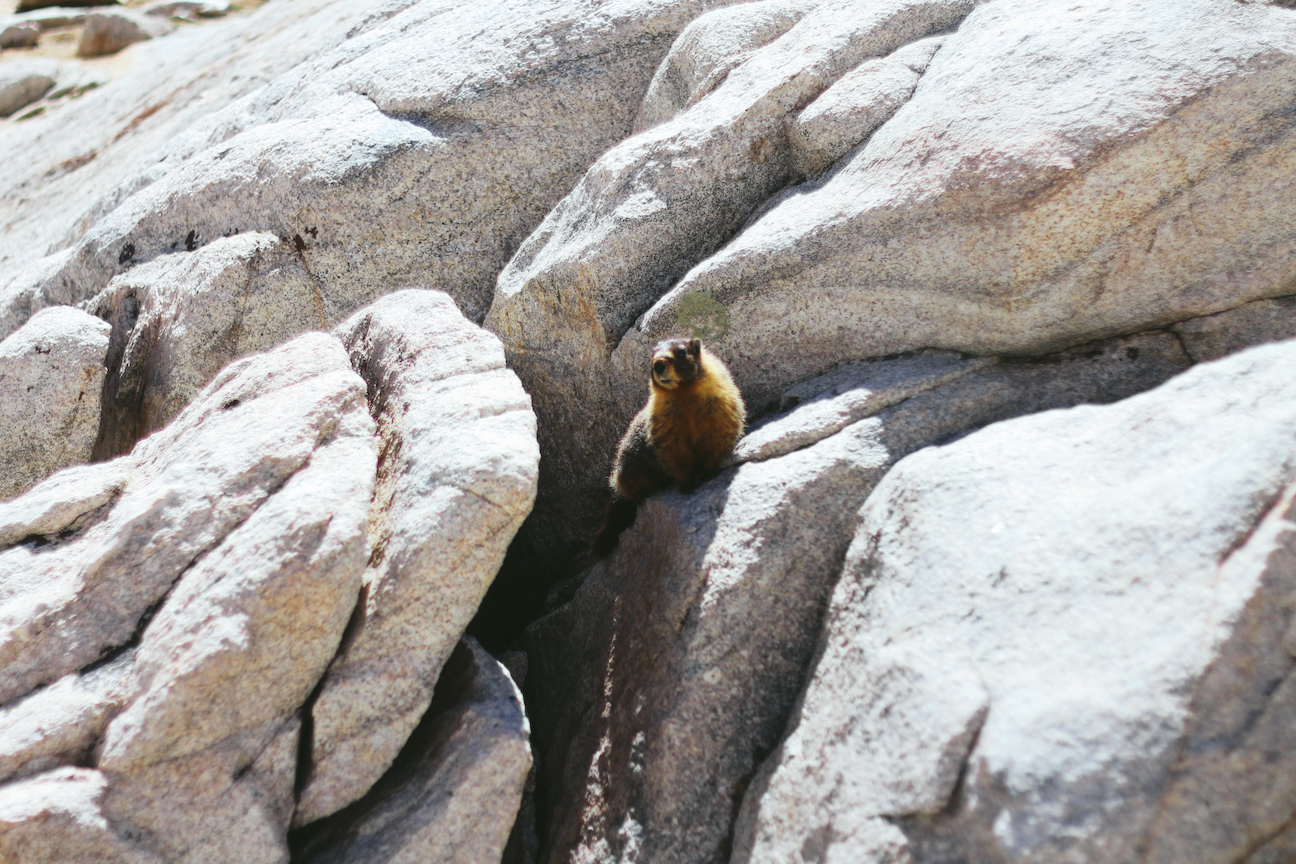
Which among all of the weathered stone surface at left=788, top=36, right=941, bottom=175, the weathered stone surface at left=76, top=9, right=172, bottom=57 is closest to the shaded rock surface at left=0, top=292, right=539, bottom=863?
the weathered stone surface at left=788, top=36, right=941, bottom=175

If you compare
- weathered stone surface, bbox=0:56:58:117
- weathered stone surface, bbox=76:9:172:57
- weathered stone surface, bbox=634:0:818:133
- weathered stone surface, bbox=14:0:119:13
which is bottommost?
weathered stone surface, bbox=634:0:818:133

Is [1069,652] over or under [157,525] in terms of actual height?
under

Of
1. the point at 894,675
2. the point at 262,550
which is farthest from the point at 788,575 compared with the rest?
the point at 262,550

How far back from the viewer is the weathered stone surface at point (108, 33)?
24953 mm

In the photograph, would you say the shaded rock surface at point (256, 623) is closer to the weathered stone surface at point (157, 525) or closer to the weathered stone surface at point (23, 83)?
the weathered stone surface at point (157, 525)

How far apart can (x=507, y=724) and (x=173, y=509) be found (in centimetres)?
199

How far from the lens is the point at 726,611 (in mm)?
4598

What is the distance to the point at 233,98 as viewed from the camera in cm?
1132

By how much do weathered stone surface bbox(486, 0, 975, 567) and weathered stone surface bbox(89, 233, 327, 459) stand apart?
77.4 inches

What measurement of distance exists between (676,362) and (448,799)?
2.65 meters

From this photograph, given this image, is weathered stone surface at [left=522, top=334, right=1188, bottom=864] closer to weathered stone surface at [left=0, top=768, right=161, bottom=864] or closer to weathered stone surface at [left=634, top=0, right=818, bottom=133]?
weathered stone surface at [left=0, top=768, right=161, bottom=864]

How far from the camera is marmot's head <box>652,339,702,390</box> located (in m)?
5.28

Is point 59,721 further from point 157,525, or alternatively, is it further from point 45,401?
point 45,401

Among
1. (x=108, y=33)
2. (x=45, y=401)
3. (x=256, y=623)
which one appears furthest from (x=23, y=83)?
(x=256, y=623)
